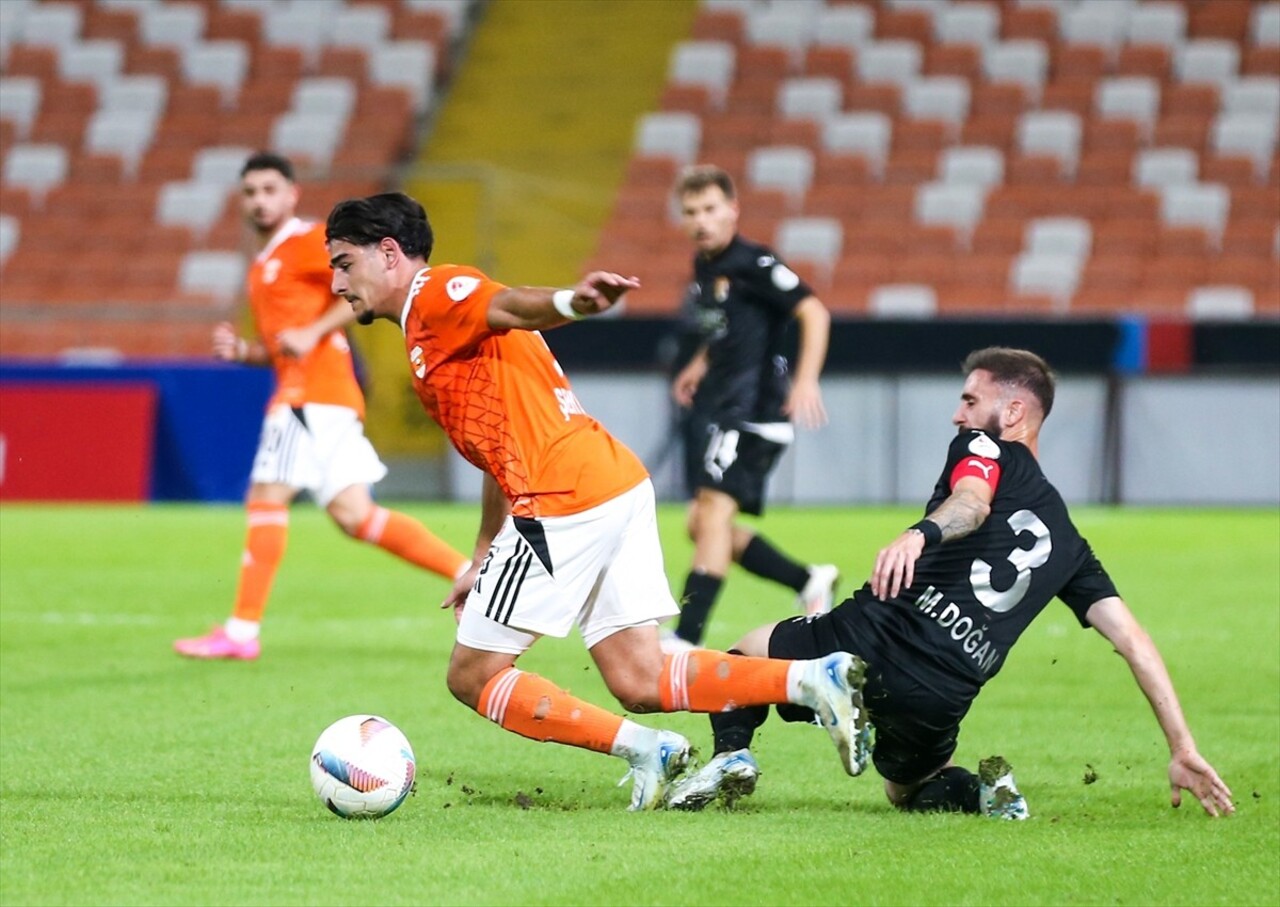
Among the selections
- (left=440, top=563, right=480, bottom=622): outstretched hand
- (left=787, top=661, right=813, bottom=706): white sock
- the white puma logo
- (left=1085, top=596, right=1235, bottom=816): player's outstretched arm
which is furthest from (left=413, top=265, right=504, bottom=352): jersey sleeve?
(left=1085, top=596, right=1235, bottom=816): player's outstretched arm

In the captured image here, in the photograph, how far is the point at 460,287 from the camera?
4.82 metres

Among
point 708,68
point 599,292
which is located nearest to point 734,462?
point 599,292

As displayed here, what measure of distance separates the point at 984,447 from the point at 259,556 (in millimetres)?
4461

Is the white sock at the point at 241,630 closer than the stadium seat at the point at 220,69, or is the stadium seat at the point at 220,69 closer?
the white sock at the point at 241,630

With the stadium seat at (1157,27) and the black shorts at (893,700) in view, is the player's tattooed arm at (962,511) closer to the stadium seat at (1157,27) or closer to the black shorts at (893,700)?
the black shorts at (893,700)

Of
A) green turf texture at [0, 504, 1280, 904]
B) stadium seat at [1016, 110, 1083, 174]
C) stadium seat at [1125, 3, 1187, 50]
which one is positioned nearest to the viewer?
green turf texture at [0, 504, 1280, 904]

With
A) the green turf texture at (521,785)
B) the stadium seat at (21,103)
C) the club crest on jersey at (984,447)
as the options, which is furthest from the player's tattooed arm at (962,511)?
the stadium seat at (21,103)

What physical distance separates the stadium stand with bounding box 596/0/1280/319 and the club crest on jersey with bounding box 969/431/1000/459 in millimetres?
14515

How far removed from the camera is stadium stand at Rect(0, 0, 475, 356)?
73.5 feet

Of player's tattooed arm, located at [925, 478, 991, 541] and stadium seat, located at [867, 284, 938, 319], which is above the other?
player's tattooed arm, located at [925, 478, 991, 541]

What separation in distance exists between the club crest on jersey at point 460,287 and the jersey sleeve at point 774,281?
3700 millimetres

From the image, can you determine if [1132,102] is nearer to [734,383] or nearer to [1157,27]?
[1157,27]

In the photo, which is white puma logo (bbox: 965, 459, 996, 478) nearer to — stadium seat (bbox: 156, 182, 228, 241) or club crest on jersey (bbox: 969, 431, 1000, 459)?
club crest on jersey (bbox: 969, 431, 1000, 459)

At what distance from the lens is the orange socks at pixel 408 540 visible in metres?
8.69
